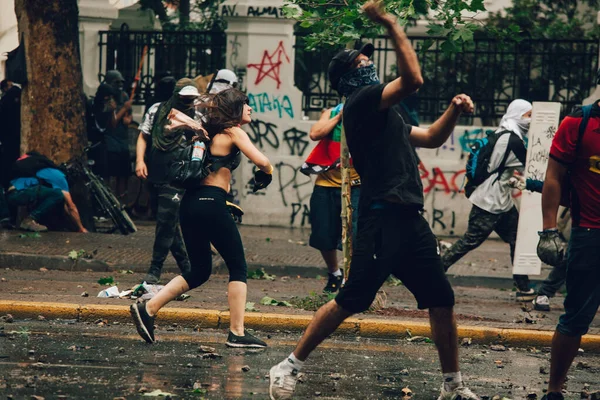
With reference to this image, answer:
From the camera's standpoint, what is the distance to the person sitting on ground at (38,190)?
12.9 meters

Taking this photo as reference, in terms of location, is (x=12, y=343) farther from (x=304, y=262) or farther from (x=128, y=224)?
(x=128, y=224)

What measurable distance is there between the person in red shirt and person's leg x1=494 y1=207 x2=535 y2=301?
456 cm

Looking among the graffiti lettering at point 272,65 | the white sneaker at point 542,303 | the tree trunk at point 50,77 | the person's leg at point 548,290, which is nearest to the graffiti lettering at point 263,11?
the graffiti lettering at point 272,65

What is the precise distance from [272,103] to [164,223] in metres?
6.26

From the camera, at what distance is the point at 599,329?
855 centimetres

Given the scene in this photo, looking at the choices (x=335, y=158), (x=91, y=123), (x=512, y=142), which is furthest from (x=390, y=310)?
(x=91, y=123)

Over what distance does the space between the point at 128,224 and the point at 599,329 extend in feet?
22.2

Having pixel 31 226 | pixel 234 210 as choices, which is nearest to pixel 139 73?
pixel 31 226

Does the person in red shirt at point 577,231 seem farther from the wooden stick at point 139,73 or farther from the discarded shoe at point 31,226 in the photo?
the wooden stick at point 139,73

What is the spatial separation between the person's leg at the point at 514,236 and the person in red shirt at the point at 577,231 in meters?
4.56

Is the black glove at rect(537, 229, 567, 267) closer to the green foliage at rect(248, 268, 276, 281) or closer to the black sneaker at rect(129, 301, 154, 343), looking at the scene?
the black sneaker at rect(129, 301, 154, 343)

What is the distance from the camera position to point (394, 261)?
5684 millimetres

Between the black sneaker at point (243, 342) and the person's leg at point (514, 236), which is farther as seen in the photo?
the person's leg at point (514, 236)

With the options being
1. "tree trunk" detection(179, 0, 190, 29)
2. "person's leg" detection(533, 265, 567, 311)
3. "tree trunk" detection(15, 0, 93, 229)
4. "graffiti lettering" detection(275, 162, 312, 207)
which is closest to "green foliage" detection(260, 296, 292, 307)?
"person's leg" detection(533, 265, 567, 311)
